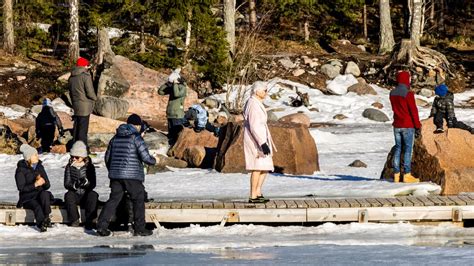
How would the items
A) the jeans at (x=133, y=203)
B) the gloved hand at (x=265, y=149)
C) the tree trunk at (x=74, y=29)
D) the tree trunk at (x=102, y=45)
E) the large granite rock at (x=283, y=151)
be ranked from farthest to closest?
the tree trunk at (x=74, y=29) → the tree trunk at (x=102, y=45) → the large granite rock at (x=283, y=151) → the gloved hand at (x=265, y=149) → the jeans at (x=133, y=203)

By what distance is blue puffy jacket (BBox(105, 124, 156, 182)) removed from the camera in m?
12.7

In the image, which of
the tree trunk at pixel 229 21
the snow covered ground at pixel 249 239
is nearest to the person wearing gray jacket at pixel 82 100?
the snow covered ground at pixel 249 239

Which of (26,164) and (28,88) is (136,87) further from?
(26,164)

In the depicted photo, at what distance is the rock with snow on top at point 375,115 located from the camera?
1136 inches

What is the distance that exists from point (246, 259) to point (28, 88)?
69.6 ft

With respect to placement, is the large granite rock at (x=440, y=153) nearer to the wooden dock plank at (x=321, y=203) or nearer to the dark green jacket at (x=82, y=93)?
the wooden dock plank at (x=321, y=203)

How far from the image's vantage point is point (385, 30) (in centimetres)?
3925

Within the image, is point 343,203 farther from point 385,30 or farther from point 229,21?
point 385,30

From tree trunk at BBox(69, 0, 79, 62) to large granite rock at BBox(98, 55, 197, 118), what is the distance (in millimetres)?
4359

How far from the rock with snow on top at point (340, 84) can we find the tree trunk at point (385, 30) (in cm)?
479

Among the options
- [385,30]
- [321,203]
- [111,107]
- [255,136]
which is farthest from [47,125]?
[385,30]

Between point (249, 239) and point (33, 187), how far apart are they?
2.85 metres

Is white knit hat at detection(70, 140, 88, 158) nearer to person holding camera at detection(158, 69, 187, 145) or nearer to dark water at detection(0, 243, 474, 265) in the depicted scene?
dark water at detection(0, 243, 474, 265)

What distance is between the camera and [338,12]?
43938mm
